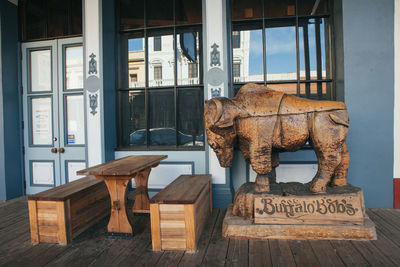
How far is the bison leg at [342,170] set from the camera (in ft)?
8.27

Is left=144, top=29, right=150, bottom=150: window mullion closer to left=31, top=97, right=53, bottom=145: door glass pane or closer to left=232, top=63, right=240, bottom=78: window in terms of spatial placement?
left=232, top=63, right=240, bottom=78: window

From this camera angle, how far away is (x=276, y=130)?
2412 mm

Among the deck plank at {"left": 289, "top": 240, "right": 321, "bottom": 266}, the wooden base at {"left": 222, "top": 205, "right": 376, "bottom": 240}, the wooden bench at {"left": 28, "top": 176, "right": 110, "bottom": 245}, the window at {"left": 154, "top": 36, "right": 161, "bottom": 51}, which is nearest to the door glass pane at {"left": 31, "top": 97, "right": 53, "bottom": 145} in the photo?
the wooden bench at {"left": 28, "top": 176, "right": 110, "bottom": 245}

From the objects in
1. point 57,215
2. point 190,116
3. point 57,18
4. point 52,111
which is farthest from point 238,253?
point 57,18

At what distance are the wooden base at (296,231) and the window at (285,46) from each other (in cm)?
205

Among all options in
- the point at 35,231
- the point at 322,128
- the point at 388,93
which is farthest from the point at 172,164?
the point at 388,93

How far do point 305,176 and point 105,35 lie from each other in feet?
12.9

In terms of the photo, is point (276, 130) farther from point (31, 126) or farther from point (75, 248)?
point (31, 126)

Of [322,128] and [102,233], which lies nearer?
[322,128]

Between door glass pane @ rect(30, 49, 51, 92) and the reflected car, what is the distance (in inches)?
78.9

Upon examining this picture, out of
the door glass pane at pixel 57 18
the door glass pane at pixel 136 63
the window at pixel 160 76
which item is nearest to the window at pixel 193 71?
the window at pixel 160 76

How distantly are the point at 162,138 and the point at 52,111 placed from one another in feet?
7.30

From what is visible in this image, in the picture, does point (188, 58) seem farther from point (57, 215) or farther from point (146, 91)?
point (57, 215)

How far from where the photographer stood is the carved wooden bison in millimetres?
2352
